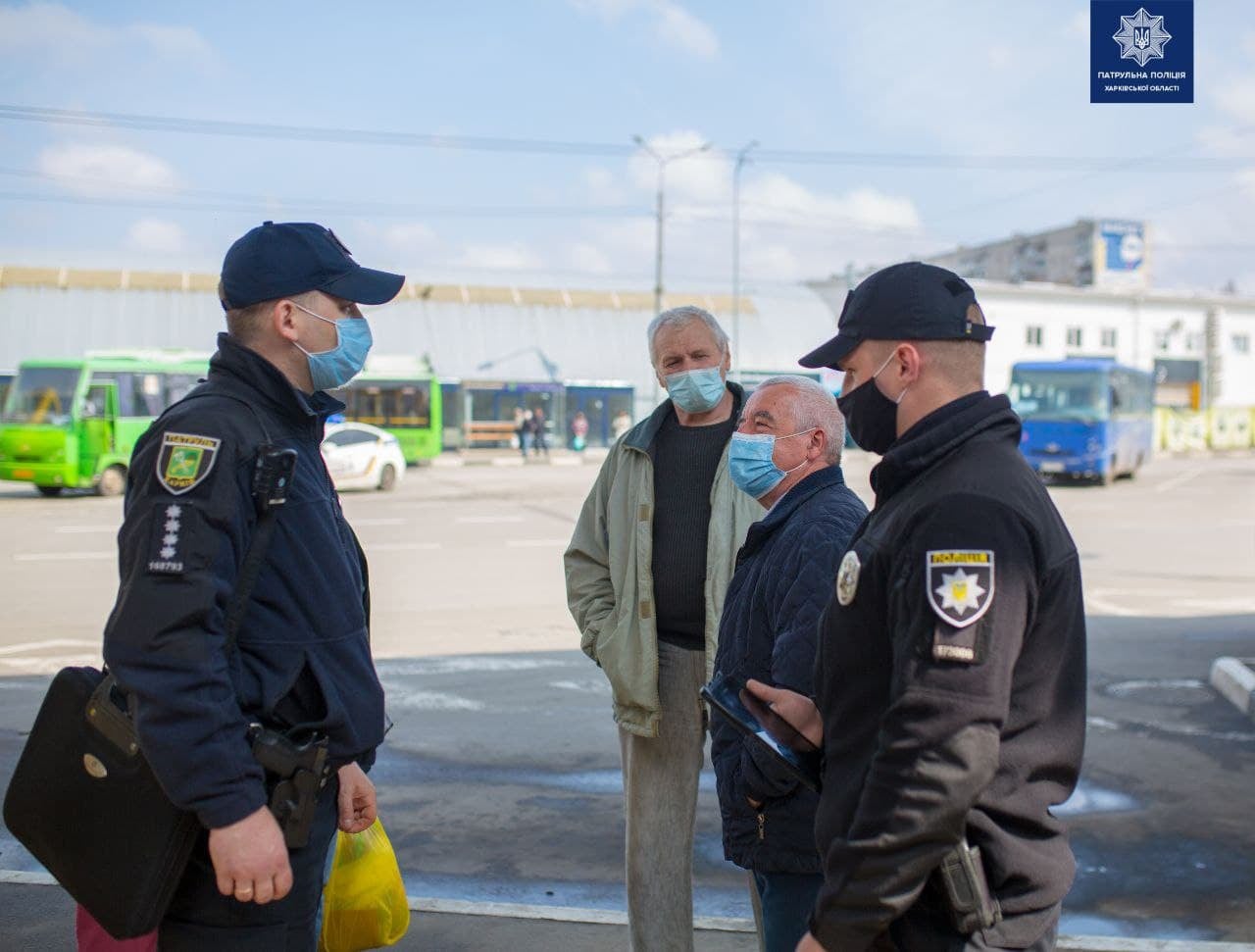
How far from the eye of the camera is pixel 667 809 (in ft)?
12.7

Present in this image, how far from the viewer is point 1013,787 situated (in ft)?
6.81

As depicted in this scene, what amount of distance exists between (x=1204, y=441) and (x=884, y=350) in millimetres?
61604

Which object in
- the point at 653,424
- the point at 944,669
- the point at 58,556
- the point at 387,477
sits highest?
the point at 653,424

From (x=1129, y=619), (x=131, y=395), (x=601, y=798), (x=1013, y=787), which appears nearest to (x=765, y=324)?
(x=131, y=395)

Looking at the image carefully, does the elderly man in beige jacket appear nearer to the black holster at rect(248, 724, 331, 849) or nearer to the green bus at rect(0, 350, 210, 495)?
the black holster at rect(248, 724, 331, 849)

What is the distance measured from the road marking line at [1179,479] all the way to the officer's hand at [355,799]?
29.2 metres

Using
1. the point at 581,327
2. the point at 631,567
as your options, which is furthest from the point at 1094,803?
the point at 581,327

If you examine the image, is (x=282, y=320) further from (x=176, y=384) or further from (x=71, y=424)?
(x=176, y=384)

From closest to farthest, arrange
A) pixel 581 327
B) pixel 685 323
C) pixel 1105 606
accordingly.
Result: pixel 685 323, pixel 1105 606, pixel 581 327

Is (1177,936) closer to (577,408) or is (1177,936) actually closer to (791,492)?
(791,492)

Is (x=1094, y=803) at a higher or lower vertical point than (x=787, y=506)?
lower

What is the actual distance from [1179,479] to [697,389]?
33.7 metres

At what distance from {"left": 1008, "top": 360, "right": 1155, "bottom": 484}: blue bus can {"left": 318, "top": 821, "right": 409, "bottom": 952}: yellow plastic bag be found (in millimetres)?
28239

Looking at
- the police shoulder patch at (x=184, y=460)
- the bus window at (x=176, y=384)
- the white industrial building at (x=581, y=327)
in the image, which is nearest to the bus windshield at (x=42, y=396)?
the bus window at (x=176, y=384)
